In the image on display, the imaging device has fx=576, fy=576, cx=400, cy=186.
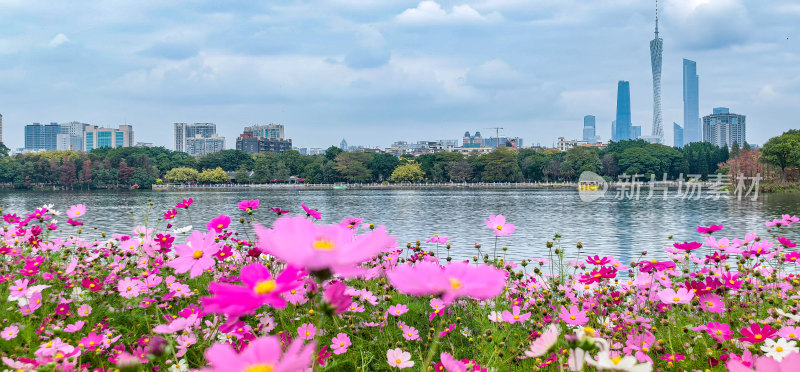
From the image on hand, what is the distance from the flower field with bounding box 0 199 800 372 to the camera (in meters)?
0.62

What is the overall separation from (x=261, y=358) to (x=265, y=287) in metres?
0.10

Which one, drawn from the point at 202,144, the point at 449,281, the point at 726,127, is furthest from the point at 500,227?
the point at 726,127

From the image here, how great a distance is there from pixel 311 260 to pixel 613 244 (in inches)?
466

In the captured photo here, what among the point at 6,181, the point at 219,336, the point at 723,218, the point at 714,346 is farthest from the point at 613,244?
the point at 6,181

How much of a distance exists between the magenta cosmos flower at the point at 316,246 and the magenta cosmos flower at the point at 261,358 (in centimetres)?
8

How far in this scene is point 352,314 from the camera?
8.20 feet

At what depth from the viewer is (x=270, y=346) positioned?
577mm

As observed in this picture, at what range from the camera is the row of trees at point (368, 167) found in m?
66.6

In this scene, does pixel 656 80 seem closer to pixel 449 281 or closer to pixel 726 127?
pixel 726 127

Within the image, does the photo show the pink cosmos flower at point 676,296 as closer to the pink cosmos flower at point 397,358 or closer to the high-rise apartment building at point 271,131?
the pink cosmos flower at point 397,358

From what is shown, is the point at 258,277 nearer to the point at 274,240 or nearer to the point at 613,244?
the point at 274,240

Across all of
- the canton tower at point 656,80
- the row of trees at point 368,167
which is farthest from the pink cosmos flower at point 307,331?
the canton tower at point 656,80

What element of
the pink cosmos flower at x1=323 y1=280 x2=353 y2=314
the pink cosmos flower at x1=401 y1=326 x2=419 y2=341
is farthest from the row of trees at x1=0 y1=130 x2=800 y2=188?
the pink cosmos flower at x1=323 y1=280 x2=353 y2=314

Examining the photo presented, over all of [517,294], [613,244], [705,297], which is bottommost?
[613,244]
